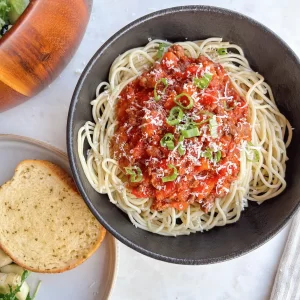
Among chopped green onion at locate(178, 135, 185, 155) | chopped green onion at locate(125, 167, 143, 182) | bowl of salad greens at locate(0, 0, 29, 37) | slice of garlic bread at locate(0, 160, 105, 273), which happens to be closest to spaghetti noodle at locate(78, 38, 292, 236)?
chopped green onion at locate(125, 167, 143, 182)

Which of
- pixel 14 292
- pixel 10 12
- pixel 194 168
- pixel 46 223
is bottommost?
pixel 14 292

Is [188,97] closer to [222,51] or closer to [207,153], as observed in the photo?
[207,153]

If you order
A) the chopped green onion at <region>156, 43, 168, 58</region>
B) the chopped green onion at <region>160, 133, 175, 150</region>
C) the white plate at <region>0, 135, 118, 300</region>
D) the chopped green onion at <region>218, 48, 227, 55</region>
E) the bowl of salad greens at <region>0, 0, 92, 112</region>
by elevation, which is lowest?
the white plate at <region>0, 135, 118, 300</region>

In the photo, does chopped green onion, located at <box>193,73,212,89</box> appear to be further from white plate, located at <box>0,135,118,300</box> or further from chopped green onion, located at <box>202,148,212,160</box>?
white plate, located at <box>0,135,118,300</box>

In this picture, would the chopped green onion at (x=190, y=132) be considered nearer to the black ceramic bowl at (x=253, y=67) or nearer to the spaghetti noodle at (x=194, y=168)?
the spaghetti noodle at (x=194, y=168)

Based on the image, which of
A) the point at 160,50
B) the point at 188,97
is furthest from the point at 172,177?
the point at 160,50
